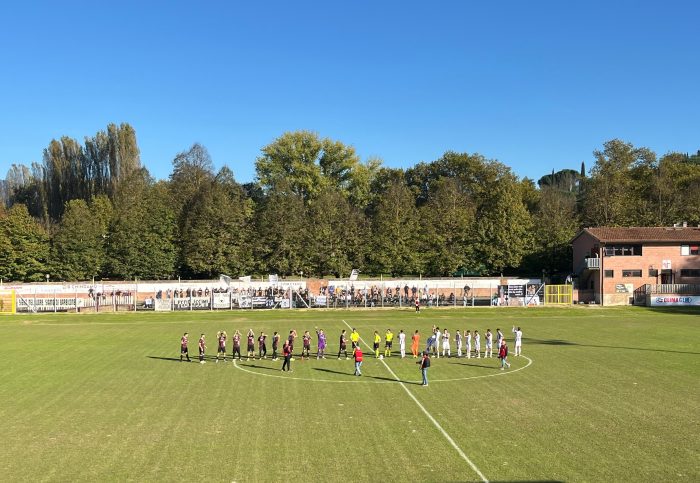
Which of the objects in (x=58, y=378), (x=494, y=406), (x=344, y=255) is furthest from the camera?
(x=344, y=255)

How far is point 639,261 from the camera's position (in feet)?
243

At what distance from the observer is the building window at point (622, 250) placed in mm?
73963

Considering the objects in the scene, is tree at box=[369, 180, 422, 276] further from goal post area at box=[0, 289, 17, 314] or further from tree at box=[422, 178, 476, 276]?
goal post area at box=[0, 289, 17, 314]

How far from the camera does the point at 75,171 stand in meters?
112

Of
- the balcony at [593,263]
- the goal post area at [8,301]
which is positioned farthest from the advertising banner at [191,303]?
the balcony at [593,263]

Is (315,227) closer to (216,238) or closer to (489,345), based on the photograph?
(216,238)

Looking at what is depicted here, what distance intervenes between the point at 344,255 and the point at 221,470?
67.9 m

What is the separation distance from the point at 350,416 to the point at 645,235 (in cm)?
6552

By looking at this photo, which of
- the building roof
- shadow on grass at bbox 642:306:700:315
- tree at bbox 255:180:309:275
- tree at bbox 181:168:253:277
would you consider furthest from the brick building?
tree at bbox 181:168:253:277

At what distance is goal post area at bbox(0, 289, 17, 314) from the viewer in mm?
65188

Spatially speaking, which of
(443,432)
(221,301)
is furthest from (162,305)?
(443,432)

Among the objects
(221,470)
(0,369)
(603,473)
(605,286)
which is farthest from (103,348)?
(605,286)

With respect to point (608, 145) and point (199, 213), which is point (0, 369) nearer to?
point (199, 213)

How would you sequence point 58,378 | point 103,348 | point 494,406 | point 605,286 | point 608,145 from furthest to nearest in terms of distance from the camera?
1. point 608,145
2. point 605,286
3. point 103,348
4. point 58,378
5. point 494,406
